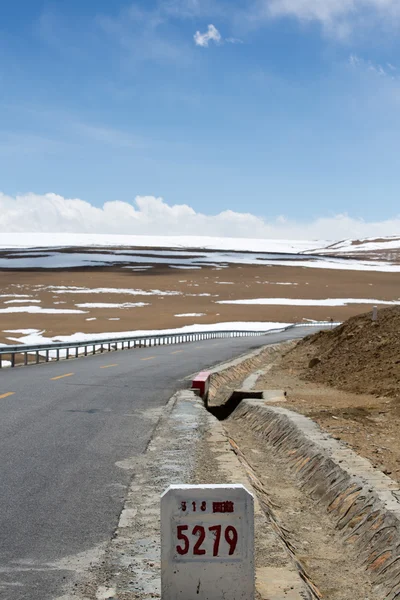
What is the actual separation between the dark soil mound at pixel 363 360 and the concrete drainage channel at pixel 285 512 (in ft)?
22.9

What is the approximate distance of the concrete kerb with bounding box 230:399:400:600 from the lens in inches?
264

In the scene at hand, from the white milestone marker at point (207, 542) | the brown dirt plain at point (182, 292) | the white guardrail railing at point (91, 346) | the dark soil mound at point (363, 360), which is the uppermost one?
the white milestone marker at point (207, 542)

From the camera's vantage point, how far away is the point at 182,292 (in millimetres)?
108938

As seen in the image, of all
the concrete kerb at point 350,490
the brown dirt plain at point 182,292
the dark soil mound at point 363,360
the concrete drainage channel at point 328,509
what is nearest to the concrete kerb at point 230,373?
the dark soil mound at point 363,360

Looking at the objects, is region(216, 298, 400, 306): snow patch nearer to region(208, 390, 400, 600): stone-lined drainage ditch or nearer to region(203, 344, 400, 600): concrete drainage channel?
region(203, 344, 400, 600): concrete drainage channel

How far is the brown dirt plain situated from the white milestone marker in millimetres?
48020

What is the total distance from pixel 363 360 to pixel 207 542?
63.4 feet

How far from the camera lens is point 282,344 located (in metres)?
43.0

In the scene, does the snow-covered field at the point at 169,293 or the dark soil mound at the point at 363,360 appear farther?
the snow-covered field at the point at 169,293

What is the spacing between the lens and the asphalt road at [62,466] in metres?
6.06

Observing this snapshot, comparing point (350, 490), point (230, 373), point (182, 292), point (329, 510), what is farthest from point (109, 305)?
point (350, 490)

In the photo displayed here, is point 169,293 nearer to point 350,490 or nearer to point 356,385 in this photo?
point 356,385

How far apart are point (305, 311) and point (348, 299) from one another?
18072mm

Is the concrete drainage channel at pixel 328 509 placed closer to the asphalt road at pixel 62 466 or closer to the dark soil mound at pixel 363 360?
the asphalt road at pixel 62 466
